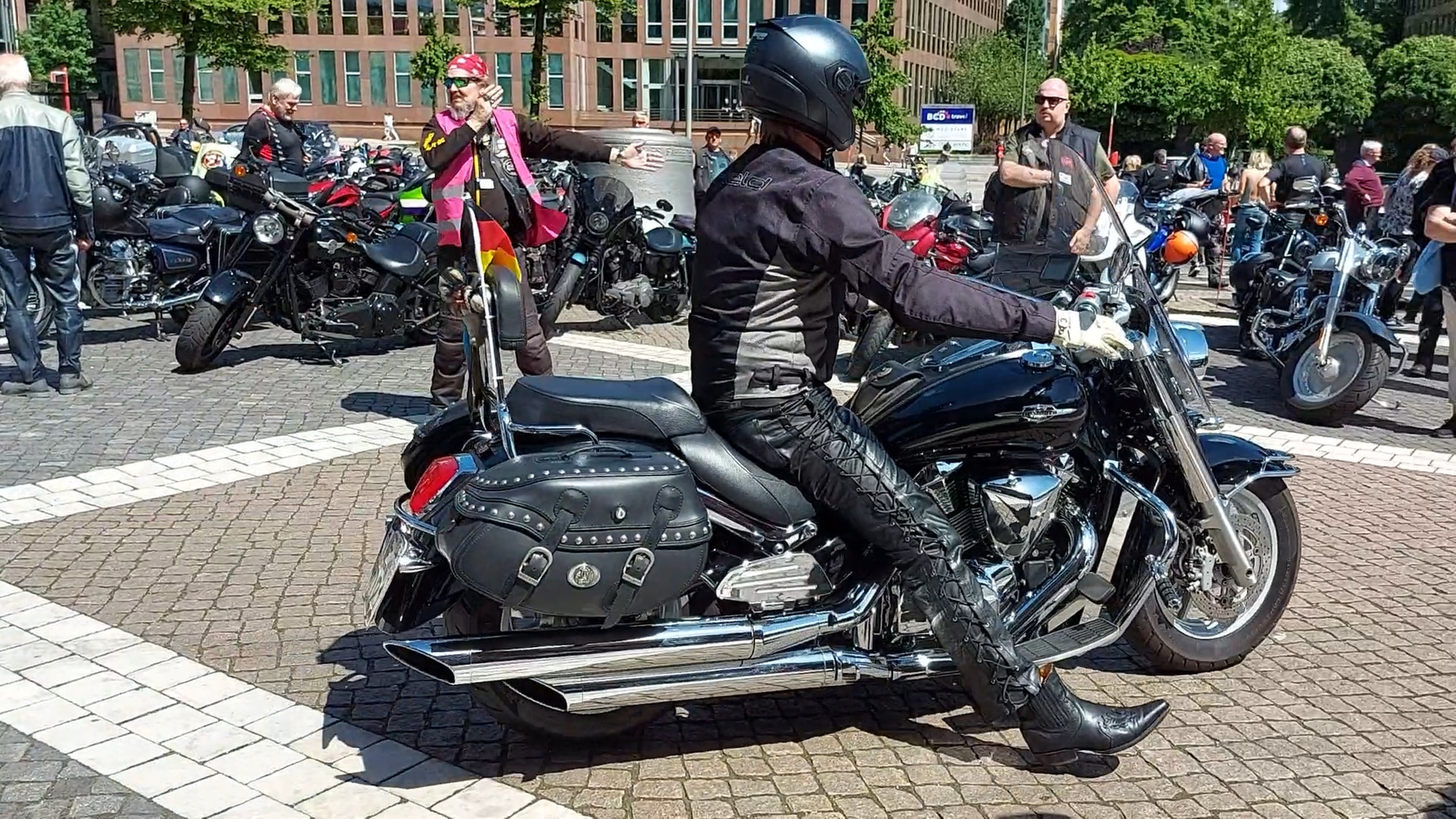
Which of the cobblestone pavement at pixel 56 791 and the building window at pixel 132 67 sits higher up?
the building window at pixel 132 67

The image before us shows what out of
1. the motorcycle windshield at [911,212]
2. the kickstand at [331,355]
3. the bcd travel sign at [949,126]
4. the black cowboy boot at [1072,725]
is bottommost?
the black cowboy boot at [1072,725]

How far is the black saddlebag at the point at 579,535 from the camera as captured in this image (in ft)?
10.2

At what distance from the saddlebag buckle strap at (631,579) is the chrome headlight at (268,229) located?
6855mm

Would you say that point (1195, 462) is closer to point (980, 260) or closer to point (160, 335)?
point (980, 260)

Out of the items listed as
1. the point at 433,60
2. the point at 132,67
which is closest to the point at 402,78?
the point at 132,67

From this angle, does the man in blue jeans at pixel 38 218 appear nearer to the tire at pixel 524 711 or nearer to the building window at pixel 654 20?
the tire at pixel 524 711

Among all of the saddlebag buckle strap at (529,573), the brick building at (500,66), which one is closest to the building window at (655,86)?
the brick building at (500,66)

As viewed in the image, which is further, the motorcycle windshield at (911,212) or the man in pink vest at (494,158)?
the motorcycle windshield at (911,212)

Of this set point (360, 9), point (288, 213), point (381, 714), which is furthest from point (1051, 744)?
point (360, 9)

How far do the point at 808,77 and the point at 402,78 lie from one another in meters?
70.8

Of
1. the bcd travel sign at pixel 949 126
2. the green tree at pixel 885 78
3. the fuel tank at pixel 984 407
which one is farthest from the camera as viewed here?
the green tree at pixel 885 78

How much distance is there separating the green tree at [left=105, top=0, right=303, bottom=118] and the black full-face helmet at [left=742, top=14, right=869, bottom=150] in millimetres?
37633

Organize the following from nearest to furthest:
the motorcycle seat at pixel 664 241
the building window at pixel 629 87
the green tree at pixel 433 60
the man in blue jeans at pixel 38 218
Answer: the man in blue jeans at pixel 38 218
the motorcycle seat at pixel 664 241
the green tree at pixel 433 60
the building window at pixel 629 87

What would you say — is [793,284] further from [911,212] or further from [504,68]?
[504,68]
